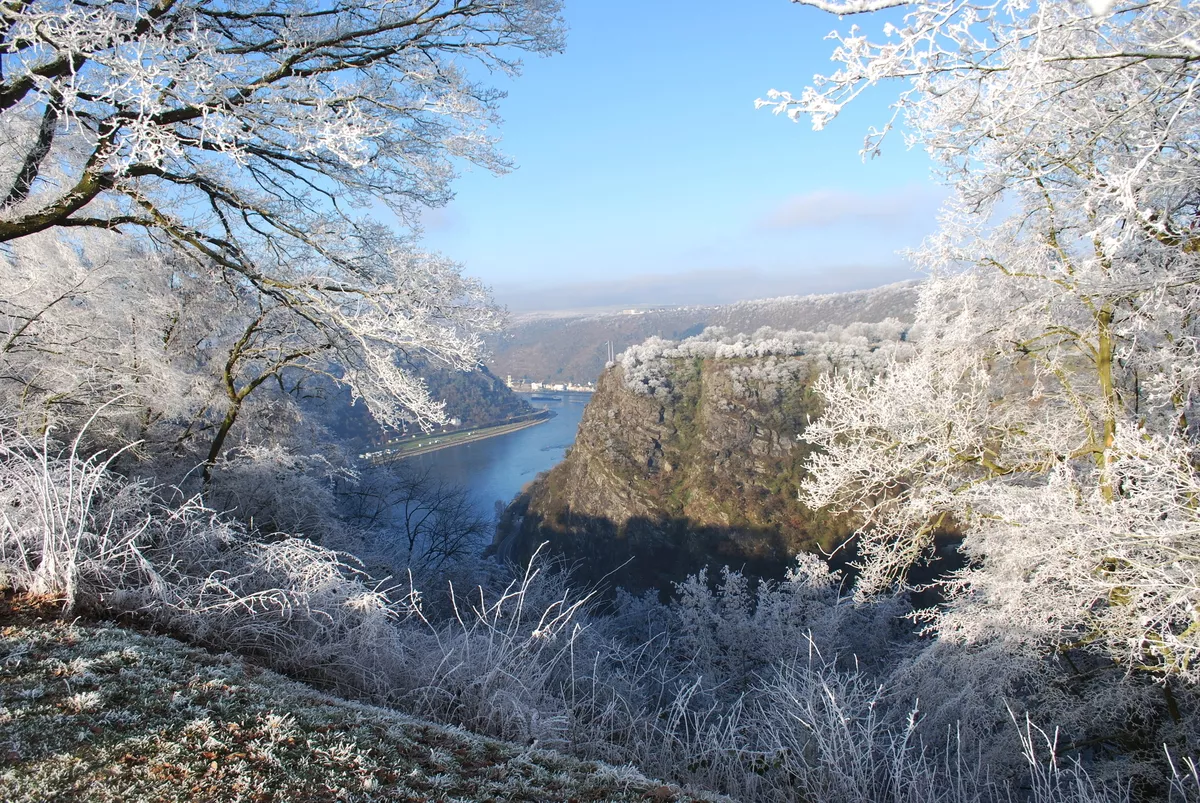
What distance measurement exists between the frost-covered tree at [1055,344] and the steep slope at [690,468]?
26468mm

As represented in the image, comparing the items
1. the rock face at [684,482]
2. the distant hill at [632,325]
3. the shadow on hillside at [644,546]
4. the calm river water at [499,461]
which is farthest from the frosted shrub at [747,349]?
the distant hill at [632,325]

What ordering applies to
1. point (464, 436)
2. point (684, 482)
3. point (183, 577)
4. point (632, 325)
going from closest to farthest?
point (183, 577)
point (684, 482)
point (464, 436)
point (632, 325)

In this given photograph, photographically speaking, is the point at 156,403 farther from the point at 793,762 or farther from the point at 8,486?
the point at 793,762

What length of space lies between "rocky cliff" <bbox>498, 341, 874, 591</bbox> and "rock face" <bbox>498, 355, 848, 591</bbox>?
0.08 meters

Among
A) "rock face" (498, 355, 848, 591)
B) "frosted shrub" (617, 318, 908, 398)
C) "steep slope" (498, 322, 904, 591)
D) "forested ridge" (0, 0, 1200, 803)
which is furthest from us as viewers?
"frosted shrub" (617, 318, 908, 398)

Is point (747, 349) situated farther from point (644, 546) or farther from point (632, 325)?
point (632, 325)

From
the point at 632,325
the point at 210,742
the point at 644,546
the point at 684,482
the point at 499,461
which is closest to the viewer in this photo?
the point at 210,742

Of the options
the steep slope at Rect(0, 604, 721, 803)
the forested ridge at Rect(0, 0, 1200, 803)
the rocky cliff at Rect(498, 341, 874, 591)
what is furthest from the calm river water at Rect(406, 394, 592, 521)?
the steep slope at Rect(0, 604, 721, 803)

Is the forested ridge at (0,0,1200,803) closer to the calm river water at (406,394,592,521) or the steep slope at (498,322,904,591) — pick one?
the steep slope at (498,322,904,591)

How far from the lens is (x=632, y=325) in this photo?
359ft

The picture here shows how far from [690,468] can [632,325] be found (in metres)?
71.8

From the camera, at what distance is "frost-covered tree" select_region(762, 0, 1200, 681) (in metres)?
2.49

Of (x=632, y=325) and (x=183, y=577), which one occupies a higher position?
(x=632, y=325)

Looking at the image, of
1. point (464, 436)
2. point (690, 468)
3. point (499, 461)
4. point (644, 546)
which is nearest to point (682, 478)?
point (690, 468)
